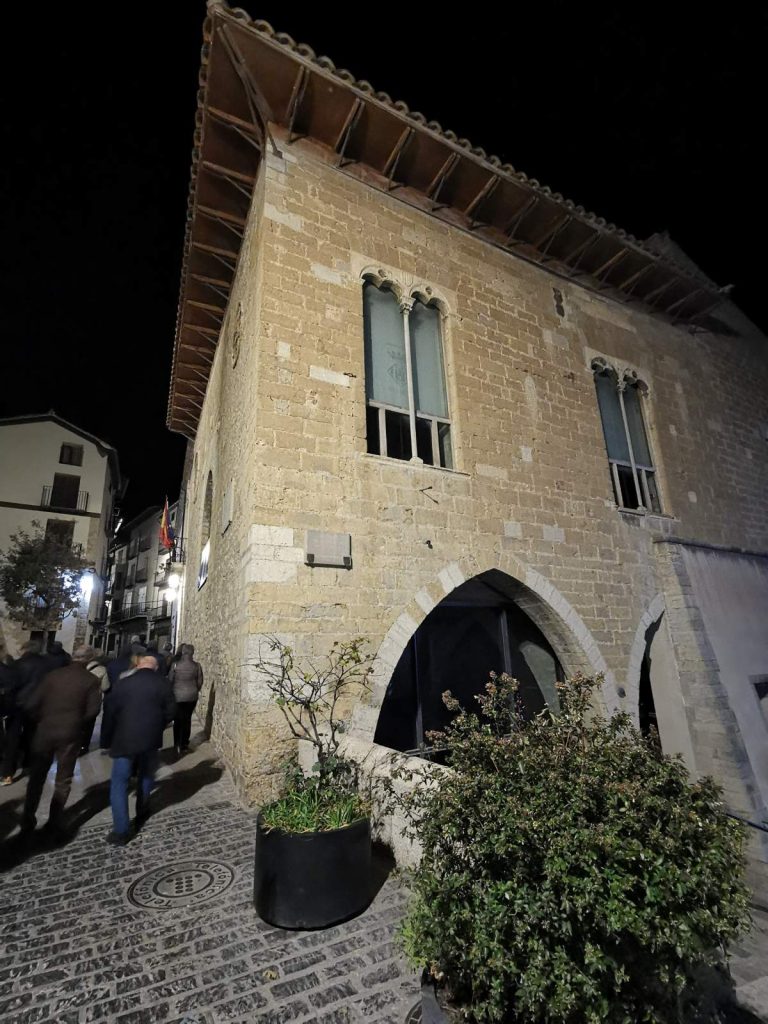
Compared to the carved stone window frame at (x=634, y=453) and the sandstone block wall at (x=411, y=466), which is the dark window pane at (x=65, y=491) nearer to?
the sandstone block wall at (x=411, y=466)

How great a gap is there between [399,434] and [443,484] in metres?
0.97

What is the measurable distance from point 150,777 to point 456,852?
3810 mm

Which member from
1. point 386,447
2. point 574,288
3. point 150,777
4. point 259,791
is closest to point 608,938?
point 259,791

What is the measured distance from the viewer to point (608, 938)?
1898 millimetres

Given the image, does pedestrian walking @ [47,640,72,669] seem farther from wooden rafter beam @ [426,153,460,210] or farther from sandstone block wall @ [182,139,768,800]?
wooden rafter beam @ [426,153,460,210]

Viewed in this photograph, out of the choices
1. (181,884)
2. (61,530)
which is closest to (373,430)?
(181,884)

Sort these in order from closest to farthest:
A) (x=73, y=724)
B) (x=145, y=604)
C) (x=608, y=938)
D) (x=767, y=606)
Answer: (x=608, y=938) → (x=73, y=724) → (x=767, y=606) → (x=145, y=604)

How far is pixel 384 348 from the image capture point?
23.5 ft

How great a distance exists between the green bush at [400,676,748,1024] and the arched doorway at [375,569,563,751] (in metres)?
4.49

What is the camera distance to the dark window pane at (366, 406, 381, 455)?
6.64m

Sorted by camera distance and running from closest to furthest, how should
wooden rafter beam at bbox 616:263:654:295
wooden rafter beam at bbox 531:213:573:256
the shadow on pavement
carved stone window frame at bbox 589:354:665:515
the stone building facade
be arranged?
the shadow on pavement, the stone building facade, wooden rafter beam at bbox 531:213:573:256, carved stone window frame at bbox 589:354:665:515, wooden rafter beam at bbox 616:263:654:295

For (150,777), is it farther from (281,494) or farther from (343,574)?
(281,494)

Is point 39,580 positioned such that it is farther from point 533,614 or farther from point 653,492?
point 653,492

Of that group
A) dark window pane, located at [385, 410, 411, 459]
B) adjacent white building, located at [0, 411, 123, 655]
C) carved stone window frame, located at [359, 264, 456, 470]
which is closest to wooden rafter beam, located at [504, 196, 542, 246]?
carved stone window frame, located at [359, 264, 456, 470]
